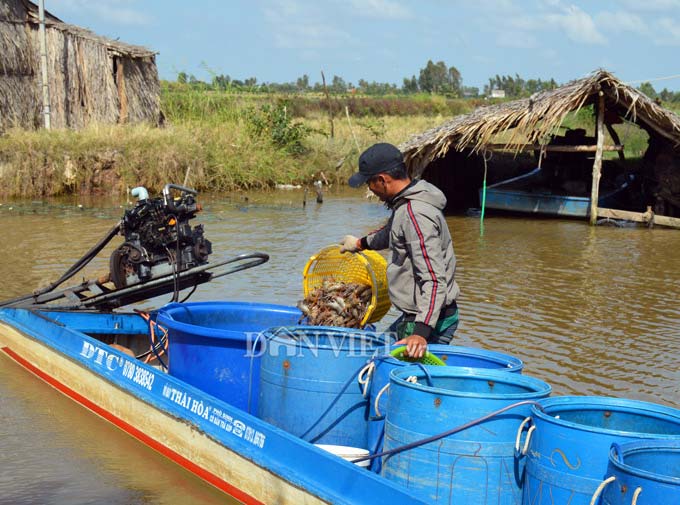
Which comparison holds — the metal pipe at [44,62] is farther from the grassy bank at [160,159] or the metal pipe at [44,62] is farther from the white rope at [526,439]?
the white rope at [526,439]

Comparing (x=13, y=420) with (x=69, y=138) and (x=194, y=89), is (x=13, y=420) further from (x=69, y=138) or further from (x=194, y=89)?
(x=194, y=89)

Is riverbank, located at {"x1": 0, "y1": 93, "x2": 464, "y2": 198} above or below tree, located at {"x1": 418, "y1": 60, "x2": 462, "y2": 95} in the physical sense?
below

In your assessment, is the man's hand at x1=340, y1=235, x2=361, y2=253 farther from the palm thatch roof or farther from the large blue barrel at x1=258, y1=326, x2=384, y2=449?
the palm thatch roof

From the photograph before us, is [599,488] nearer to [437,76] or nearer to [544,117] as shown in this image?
[544,117]

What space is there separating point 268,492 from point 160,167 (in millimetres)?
16917

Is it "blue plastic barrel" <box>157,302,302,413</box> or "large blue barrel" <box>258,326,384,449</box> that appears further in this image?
"blue plastic barrel" <box>157,302,302,413</box>

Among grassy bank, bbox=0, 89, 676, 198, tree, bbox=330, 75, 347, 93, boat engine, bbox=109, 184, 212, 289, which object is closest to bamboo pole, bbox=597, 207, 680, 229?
grassy bank, bbox=0, 89, 676, 198

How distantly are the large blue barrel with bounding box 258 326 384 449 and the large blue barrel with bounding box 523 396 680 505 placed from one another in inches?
45.7

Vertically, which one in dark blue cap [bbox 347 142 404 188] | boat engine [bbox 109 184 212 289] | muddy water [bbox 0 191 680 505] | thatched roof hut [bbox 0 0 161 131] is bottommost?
muddy water [bbox 0 191 680 505]

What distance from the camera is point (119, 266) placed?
21.2 feet

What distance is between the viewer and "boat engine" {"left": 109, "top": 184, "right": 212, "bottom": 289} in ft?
20.1

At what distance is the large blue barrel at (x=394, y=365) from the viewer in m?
4.13

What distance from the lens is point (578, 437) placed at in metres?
3.13

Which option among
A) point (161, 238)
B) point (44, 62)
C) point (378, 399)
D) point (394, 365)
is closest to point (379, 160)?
point (394, 365)
